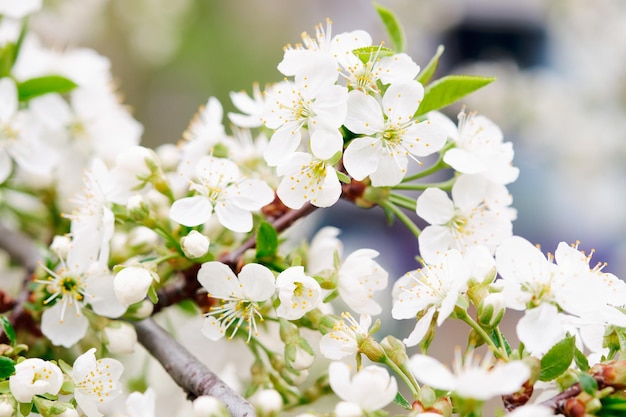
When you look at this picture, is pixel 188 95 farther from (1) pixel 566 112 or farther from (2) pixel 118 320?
(2) pixel 118 320

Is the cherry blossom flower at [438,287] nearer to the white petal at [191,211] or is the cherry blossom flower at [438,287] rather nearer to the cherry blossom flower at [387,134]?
the cherry blossom flower at [387,134]

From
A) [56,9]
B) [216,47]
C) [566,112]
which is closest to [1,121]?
[56,9]

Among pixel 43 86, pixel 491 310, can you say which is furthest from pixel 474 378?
pixel 43 86

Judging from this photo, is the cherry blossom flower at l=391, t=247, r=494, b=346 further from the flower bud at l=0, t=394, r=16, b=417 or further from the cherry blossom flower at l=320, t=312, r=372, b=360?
the flower bud at l=0, t=394, r=16, b=417

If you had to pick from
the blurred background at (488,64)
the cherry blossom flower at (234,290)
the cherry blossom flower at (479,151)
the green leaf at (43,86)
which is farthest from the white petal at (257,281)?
the blurred background at (488,64)

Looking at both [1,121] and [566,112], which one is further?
[566,112]

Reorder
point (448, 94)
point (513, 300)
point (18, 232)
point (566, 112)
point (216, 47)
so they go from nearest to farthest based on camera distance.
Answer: point (513, 300) → point (448, 94) → point (18, 232) → point (566, 112) → point (216, 47)

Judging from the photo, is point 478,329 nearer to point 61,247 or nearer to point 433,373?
point 433,373
